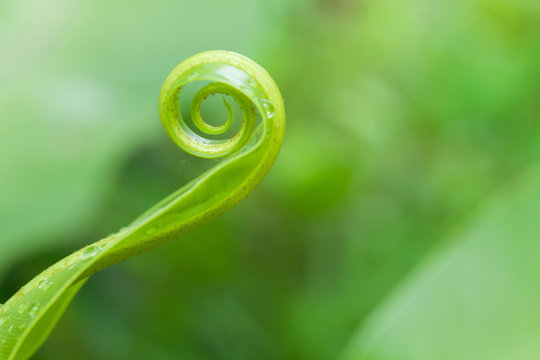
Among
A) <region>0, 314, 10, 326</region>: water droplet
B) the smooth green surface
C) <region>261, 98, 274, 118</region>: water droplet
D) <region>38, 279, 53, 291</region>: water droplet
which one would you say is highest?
the smooth green surface

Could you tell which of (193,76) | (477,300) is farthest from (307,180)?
(193,76)

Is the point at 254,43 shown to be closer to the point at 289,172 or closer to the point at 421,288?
the point at 289,172

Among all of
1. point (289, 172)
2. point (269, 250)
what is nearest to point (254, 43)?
point (289, 172)

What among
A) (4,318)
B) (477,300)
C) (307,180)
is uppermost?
(307,180)

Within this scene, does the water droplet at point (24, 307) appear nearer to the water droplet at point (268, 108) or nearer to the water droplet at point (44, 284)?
the water droplet at point (44, 284)

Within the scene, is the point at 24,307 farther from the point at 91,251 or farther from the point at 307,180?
the point at 307,180

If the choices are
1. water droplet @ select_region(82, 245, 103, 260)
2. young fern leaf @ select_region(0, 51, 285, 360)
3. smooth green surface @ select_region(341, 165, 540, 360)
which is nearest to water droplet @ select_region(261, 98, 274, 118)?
young fern leaf @ select_region(0, 51, 285, 360)

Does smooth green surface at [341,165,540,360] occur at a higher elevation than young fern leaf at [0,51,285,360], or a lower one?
higher

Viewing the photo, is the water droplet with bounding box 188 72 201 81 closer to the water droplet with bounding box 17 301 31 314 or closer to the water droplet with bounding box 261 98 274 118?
the water droplet with bounding box 261 98 274 118
